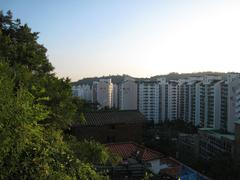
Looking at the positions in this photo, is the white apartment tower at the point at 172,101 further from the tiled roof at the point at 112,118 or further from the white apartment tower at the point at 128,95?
the tiled roof at the point at 112,118

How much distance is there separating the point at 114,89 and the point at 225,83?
25583 mm

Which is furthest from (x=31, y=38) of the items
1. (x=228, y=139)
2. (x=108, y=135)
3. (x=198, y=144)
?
(x=198, y=144)

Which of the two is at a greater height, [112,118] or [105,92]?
[105,92]

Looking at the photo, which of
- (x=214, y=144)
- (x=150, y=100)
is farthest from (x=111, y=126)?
(x=150, y=100)

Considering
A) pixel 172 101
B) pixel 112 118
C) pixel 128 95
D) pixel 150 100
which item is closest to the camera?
pixel 112 118

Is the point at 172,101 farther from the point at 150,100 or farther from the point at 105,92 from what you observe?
the point at 105,92

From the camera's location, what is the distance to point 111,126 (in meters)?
17.4

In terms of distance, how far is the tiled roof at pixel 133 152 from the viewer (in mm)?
9745

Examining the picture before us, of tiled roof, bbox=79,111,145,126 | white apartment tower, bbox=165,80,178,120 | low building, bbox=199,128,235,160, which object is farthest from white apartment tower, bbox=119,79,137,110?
tiled roof, bbox=79,111,145,126

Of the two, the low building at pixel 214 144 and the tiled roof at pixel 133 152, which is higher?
the tiled roof at pixel 133 152

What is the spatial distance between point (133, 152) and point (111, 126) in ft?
23.5

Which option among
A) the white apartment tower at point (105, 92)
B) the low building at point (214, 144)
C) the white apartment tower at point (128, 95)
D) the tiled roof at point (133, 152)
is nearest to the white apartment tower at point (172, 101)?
the white apartment tower at point (128, 95)

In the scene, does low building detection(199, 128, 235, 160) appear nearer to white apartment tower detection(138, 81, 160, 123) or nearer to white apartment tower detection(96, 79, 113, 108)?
white apartment tower detection(138, 81, 160, 123)

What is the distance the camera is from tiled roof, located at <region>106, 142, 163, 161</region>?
32.0ft
